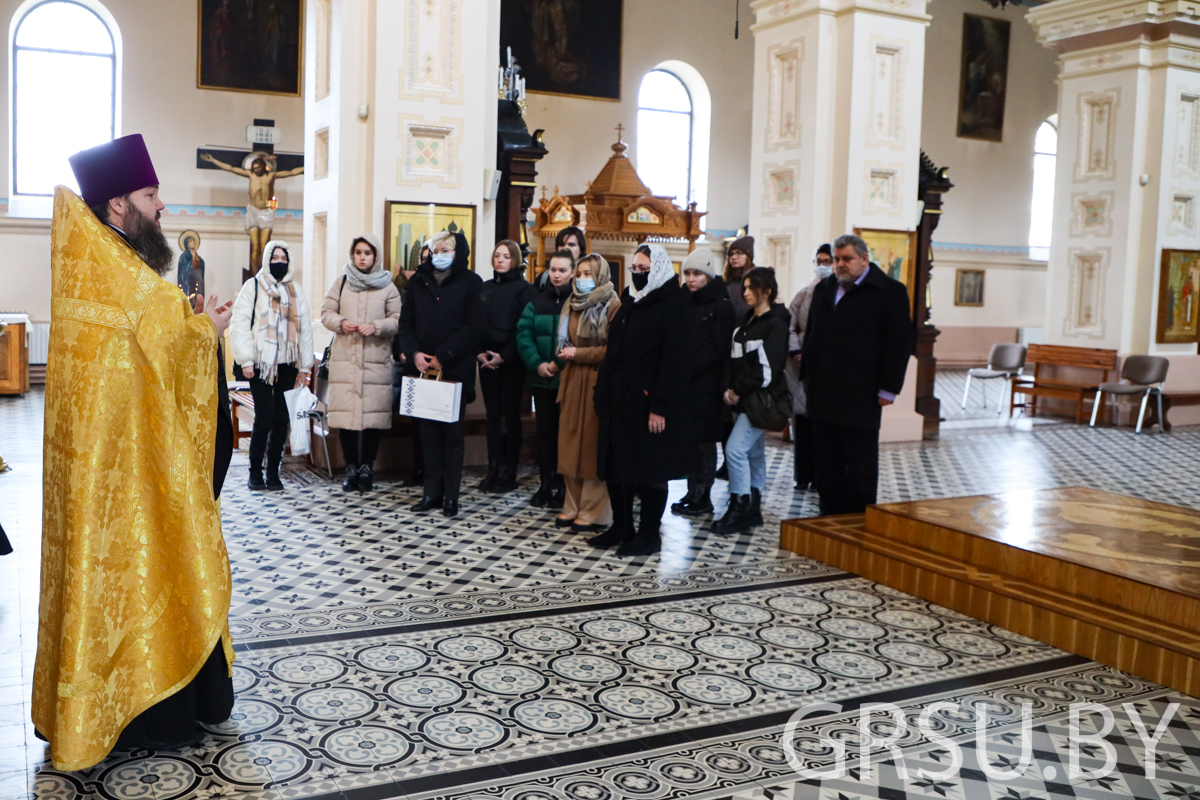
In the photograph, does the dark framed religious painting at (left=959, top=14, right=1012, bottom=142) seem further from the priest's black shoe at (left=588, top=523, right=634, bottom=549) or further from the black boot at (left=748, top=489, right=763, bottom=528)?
the priest's black shoe at (left=588, top=523, right=634, bottom=549)

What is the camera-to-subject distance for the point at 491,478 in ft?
22.5

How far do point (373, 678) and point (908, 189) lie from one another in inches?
300

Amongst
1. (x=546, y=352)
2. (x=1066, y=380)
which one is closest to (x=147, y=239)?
(x=546, y=352)

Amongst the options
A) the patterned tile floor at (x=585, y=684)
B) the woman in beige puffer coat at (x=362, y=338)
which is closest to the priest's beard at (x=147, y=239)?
the patterned tile floor at (x=585, y=684)

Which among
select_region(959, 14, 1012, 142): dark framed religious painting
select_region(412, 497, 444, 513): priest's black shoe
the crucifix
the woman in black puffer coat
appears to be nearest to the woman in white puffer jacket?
select_region(412, 497, 444, 513): priest's black shoe

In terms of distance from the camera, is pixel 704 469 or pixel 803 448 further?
pixel 803 448

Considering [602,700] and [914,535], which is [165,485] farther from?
[914,535]

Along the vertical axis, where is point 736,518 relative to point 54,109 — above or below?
below

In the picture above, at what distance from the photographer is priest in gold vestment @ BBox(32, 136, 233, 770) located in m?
2.74

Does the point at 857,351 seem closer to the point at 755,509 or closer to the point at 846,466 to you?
the point at 846,466

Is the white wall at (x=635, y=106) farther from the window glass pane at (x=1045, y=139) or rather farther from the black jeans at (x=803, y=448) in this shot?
the black jeans at (x=803, y=448)

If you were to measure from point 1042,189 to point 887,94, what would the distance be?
13556mm

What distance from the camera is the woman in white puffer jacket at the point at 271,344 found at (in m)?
6.33

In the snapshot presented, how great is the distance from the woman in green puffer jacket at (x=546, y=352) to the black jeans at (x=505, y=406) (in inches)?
13.1
